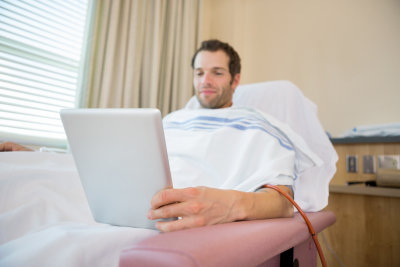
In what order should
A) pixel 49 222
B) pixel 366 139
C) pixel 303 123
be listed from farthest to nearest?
pixel 366 139, pixel 303 123, pixel 49 222

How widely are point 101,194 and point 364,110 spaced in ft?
6.25

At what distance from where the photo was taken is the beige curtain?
1.82 metres

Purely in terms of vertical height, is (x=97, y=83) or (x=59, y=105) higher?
(x=97, y=83)

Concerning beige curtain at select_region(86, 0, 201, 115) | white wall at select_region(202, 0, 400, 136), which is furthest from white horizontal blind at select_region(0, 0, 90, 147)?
white wall at select_region(202, 0, 400, 136)

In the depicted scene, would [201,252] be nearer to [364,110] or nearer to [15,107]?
[15,107]

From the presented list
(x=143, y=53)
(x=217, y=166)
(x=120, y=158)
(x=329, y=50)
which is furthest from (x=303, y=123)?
(x=143, y=53)

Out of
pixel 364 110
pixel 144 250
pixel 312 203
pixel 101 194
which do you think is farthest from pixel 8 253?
pixel 364 110

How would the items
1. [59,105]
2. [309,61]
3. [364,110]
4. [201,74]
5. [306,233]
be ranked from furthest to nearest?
[309,61], [364,110], [59,105], [201,74], [306,233]

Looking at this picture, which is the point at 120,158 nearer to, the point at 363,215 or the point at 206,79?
the point at 206,79

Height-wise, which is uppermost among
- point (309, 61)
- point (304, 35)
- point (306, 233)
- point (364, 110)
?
point (304, 35)

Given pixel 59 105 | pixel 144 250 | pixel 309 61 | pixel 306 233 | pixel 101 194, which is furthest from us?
pixel 309 61

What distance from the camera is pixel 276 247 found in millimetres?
506

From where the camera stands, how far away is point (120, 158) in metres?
0.50

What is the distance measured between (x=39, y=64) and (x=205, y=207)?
64.0 inches
